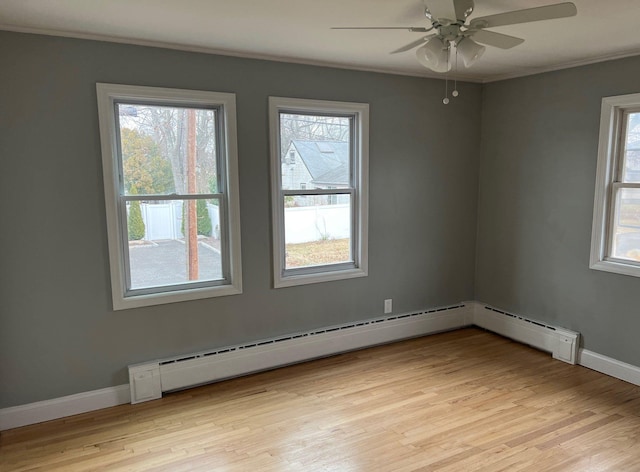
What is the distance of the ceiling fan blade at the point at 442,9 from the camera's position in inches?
78.5

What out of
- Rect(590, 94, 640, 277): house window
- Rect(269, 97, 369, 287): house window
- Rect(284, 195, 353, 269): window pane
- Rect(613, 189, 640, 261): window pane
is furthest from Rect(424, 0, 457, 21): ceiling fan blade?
Rect(613, 189, 640, 261): window pane

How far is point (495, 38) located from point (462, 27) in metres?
0.18

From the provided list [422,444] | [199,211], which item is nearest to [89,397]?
[199,211]

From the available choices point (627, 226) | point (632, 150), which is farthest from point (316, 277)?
point (632, 150)

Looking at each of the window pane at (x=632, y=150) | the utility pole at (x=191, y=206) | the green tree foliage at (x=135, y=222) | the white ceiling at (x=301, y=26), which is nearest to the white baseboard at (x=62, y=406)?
the utility pole at (x=191, y=206)

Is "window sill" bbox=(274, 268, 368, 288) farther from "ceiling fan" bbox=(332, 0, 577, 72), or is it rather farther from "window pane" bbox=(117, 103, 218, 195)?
"ceiling fan" bbox=(332, 0, 577, 72)

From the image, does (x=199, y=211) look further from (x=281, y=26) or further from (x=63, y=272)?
(x=281, y=26)

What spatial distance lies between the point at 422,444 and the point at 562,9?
7.81 ft

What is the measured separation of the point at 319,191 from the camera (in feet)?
12.7

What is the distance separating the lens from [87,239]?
302cm

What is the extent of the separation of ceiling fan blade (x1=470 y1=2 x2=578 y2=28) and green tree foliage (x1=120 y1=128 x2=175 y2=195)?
2.20 meters

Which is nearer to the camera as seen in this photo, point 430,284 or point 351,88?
point 351,88

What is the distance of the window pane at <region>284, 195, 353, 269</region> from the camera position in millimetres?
3840

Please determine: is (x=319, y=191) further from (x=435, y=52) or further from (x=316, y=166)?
(x=435, y=52)
